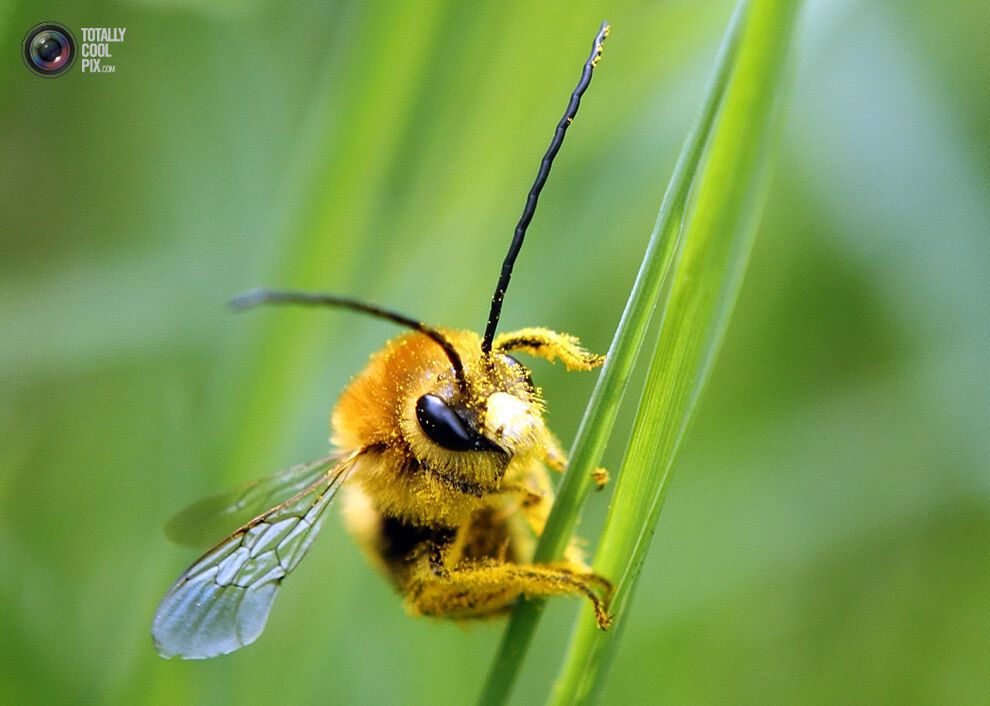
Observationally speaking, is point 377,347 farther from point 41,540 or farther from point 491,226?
point 41,540

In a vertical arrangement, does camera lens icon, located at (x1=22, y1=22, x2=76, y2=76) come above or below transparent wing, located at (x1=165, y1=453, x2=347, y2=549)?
above

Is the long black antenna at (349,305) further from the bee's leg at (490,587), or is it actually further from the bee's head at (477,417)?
the bee's leg at (490,587)

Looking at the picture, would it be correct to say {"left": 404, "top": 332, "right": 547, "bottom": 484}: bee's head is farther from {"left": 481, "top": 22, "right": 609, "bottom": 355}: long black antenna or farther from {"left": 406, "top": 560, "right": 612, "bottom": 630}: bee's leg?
{"left": 406, "top": 560, "right": 612, "bottom": 630}: bee's leg

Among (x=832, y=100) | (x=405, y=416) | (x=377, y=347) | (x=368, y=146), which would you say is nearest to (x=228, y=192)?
(x=377, y=347)

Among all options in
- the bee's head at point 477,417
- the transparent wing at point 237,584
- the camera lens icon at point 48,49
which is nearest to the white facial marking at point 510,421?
the bee's head at point 477,417

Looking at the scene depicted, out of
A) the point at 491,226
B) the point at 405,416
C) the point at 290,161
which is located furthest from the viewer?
the point at 290,161

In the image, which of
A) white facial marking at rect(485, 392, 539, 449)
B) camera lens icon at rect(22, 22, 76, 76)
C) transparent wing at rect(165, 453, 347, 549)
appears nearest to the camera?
white facial marking at rect(485, 392, 539, 449)

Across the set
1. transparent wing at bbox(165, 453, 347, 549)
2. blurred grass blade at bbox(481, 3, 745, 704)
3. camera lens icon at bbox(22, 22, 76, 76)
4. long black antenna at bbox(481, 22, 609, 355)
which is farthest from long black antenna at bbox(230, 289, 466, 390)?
camera lens icon at bbox(22, 22, 76, 76)
